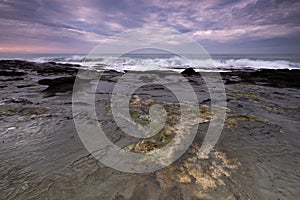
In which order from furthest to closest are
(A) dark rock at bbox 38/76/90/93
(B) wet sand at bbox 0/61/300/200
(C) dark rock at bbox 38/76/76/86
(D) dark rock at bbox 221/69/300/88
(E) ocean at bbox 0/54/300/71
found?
(E) ocean at bbox 0/54/300/71 < (D) dark rock at bbox 221/69/300/88 < (C) dark rock at bbox 38/76/76/86 < (A) dark rock at bbox 38/76/90/93 < (B) wet sand at bbox 0/61/300/200

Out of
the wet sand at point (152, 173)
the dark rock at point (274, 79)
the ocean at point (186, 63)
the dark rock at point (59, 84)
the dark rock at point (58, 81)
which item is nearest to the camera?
the wet sand at point (152, 173)

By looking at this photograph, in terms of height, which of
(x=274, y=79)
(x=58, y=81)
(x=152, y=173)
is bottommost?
(x=152, y=173)

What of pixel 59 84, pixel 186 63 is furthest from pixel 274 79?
pixel 186 63

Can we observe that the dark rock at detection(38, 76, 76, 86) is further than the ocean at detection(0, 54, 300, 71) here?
No

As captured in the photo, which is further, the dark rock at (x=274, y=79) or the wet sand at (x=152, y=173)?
the dark rock at (x=274, y=79)

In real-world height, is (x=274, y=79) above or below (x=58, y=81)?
above

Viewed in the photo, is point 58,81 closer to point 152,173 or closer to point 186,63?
point 152,173

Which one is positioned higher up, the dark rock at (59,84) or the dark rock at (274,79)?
the dark rock at (274,79)

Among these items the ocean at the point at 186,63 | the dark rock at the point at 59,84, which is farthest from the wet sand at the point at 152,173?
the ocean at the point at 186,63

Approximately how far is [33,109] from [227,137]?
4489 mm

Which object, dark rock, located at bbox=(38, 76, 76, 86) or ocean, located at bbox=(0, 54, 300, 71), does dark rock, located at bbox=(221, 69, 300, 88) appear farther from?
dark rock, located at bbox=(38, 76, 76, 86)

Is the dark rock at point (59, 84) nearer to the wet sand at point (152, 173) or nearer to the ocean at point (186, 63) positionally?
the wet sand at point (152, 173)

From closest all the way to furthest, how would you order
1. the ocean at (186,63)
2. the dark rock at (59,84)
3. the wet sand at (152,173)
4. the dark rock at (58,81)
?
the wet sand at (152,173)
the dark rock at (59,84)
the dark rock at (58,81)
the ocean at (186,63)

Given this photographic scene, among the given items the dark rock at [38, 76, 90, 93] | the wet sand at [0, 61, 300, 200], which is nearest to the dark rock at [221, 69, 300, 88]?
the wet sand at [0, 61, 300, 200]
